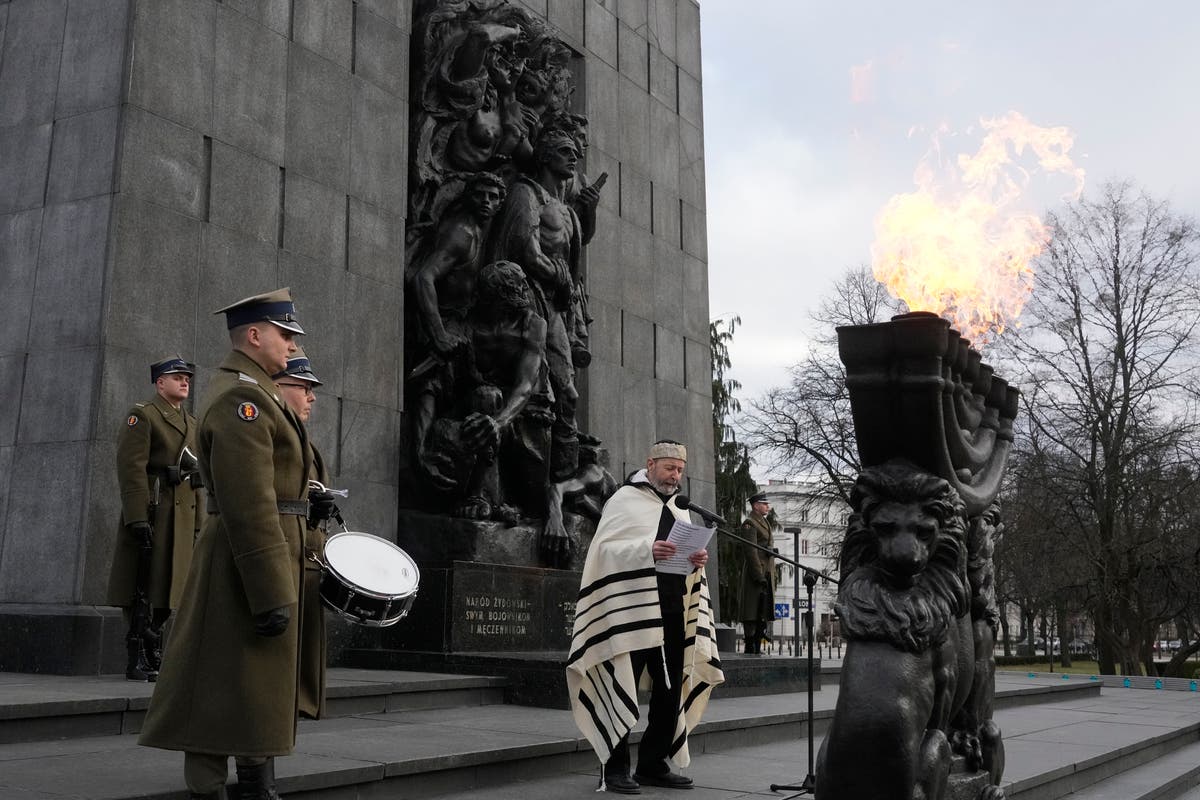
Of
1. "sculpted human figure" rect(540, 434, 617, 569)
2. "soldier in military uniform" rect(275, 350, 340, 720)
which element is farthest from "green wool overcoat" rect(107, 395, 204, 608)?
"sculpted human figure" rect(540, 434, 617, 569)

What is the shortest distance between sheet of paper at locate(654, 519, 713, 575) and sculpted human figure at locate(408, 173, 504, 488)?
4.29 m

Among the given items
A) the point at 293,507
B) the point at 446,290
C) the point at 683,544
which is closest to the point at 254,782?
the point at 293,507

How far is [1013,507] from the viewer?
3016 cm

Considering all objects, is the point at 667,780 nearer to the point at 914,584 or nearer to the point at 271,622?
the point at 914,584

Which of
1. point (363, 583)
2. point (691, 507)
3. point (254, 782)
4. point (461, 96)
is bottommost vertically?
point (254, 782)

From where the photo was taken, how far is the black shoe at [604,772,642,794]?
6.12 metres

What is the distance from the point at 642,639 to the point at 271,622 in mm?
2631

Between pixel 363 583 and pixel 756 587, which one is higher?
pixel 756 587

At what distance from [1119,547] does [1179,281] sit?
6.85 m

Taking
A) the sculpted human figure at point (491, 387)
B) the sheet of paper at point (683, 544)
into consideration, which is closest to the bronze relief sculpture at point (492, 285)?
the sculpted human figure at point (491, 387)

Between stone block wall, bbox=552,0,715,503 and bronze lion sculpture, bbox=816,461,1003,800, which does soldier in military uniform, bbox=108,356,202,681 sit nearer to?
bronze lion sculpture, bbox=816,461,1003,800

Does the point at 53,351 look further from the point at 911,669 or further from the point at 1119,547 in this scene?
the point at 1119,547

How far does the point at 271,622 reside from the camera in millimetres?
4180

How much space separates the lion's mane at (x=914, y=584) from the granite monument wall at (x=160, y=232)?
540 centimetres
